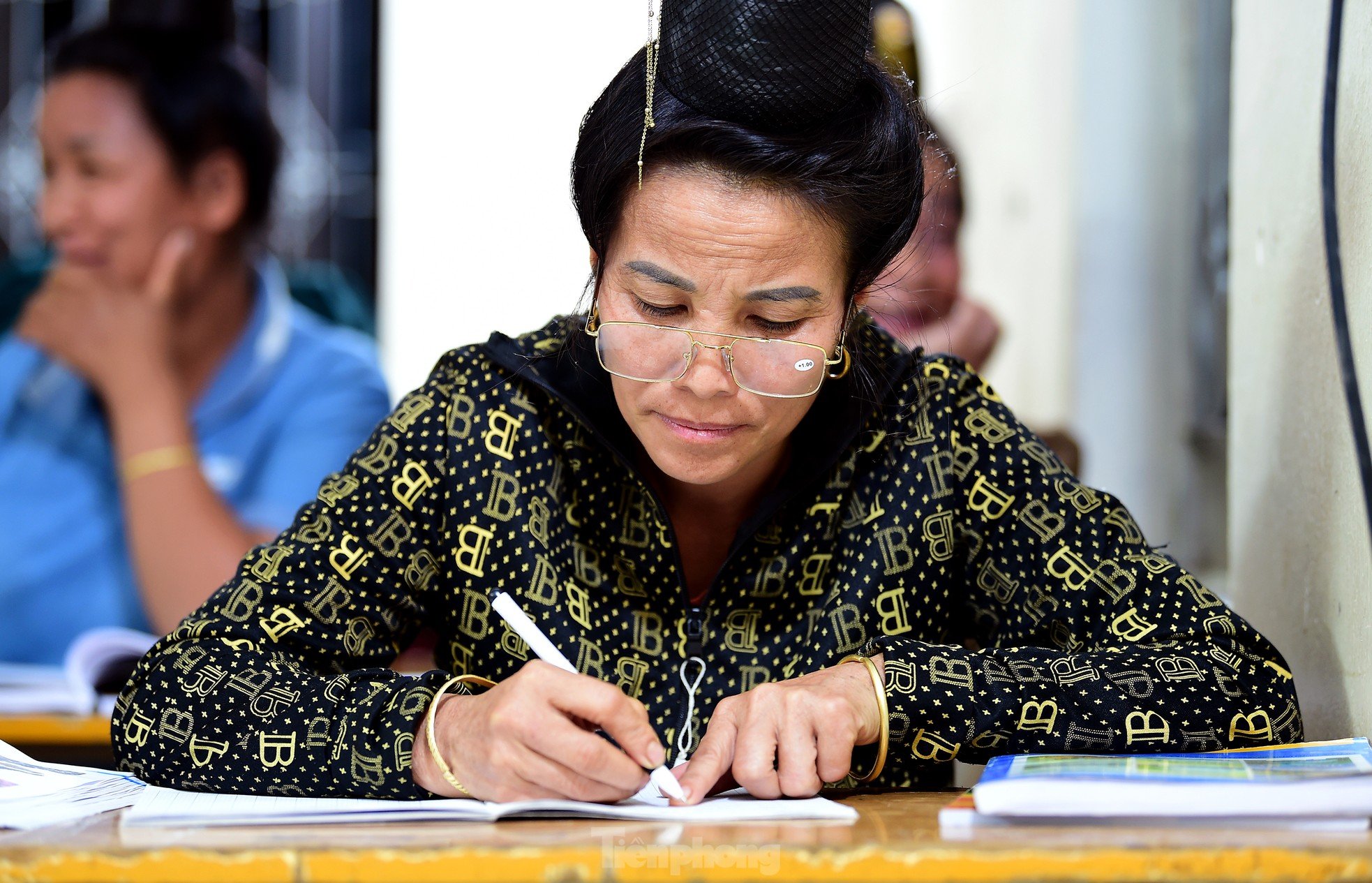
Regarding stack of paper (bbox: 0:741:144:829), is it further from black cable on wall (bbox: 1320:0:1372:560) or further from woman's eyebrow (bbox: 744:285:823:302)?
black cable on wall (bbox: 1320:0:1372:560)

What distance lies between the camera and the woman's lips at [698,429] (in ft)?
4.35

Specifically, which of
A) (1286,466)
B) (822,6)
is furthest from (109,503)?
(1286,466)

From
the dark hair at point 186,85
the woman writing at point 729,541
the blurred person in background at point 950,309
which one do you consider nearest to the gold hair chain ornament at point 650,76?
the woman writing at point 729,541

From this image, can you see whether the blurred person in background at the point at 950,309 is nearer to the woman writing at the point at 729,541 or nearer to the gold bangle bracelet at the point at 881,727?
the woman writing at the point at 729,541

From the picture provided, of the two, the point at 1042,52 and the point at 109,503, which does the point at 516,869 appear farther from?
the point at 1042,52

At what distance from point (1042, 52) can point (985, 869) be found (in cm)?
300

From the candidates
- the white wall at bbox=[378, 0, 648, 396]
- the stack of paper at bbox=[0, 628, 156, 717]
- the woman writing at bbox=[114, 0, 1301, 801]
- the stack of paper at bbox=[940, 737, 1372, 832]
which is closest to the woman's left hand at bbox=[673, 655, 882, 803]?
the woman writing at bbox=[114, 0, 1301, 801]

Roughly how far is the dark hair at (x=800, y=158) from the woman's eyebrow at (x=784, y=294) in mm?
80

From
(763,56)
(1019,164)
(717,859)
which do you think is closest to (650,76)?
(763,56)

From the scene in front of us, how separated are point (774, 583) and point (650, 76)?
54 centimetres

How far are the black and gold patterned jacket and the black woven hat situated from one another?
321 millimetres

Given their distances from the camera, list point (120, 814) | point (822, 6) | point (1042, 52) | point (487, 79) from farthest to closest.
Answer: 1. point (487, 79)
2. point (1042, 52)
3. point (822, 6)
4. point (120, 814)

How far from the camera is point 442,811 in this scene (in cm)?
100

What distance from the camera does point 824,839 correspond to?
33.7 inches
